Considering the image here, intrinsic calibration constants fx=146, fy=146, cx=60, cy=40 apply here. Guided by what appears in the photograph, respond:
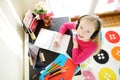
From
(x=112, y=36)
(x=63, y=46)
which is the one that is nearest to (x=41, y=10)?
(x=63, y=46)

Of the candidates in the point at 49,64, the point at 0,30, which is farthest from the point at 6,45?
the point at 49,64

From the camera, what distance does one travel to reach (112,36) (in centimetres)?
135

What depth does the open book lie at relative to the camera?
1024 mm

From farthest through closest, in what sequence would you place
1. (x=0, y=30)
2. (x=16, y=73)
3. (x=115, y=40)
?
(x=115, y=40) → (x=16, y=73) → (x=0, y=30)

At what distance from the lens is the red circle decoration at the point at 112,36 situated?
4.32 feet

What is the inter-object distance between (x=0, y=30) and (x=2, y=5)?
0.15 metres

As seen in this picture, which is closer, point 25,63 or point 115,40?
point 25,63

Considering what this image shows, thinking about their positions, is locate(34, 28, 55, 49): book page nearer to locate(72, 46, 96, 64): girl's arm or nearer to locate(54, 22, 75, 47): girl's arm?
locate(54, 22, 75, 47): girl's arm

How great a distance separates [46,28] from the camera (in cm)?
112

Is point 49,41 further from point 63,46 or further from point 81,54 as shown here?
point 81,54

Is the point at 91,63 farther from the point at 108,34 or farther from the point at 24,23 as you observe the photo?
the point at 24,23

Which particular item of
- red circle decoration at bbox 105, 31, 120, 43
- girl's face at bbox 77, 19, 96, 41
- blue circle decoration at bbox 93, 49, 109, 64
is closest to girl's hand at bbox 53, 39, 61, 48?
girl's face at bbox 77, 19, 96, 41

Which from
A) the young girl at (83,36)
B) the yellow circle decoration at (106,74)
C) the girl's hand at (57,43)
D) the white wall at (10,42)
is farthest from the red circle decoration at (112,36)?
the white wall at (10,42)

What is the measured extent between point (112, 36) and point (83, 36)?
24.4 inches
